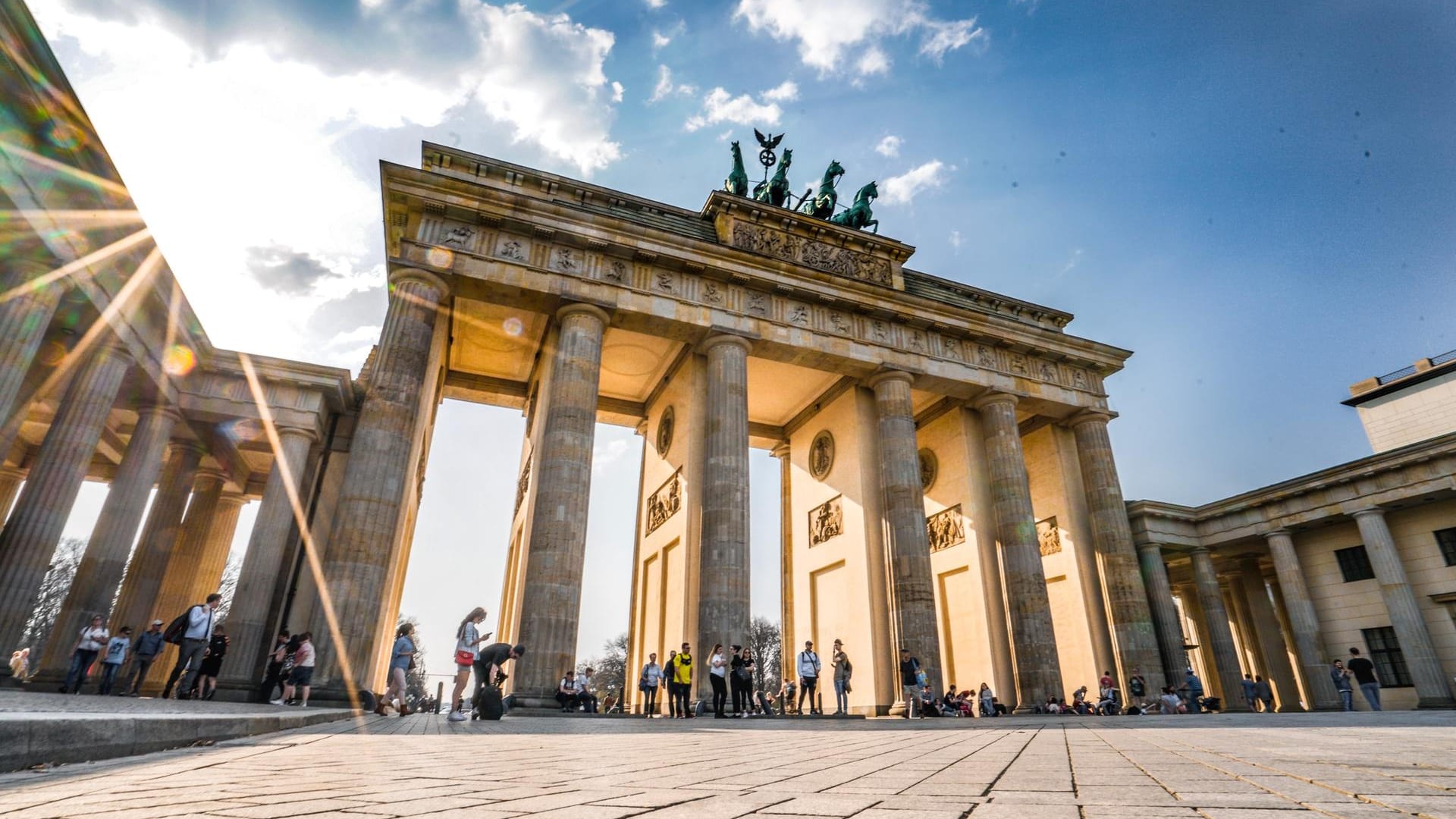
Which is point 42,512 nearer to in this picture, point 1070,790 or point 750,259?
point 750,259

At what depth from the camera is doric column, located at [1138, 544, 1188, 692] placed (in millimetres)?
21312

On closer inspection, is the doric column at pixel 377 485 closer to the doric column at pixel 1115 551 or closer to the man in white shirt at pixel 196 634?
the man in white shirt at pixel 196 634

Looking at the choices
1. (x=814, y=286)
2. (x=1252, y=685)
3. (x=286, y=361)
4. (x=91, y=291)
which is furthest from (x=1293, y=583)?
(x=91, y=291)

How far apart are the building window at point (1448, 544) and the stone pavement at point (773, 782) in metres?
25.5

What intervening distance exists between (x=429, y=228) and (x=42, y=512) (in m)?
9.99

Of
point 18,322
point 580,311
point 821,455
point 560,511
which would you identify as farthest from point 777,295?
point 18,322

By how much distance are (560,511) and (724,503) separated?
160 inches

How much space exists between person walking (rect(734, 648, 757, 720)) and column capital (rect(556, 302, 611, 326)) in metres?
9.25

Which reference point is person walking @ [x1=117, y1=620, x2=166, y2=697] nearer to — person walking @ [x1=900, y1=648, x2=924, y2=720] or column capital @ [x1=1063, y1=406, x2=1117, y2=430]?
person walking @ [x1=900, y1=648, x2=924, y2=720]

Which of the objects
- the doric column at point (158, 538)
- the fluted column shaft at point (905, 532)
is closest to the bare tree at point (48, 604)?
the doric column at point (158, 538)

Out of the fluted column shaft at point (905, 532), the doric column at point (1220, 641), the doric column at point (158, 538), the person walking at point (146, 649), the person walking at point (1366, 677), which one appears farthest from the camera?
the doric column at point (1220, 641)

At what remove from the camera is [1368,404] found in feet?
106

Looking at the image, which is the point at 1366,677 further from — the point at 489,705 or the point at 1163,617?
the point at 489,705

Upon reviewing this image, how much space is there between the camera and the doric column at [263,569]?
51.0ft
